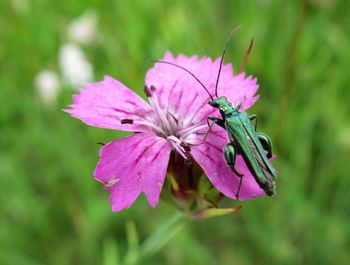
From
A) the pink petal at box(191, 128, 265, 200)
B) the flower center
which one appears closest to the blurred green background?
the flower center

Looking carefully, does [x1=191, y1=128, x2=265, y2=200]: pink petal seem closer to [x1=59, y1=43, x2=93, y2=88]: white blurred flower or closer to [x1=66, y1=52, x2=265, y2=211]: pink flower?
[x1=66, y1=52, x2=265, y2=211]: pink flower

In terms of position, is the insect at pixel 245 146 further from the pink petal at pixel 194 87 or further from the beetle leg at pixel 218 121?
the pink petal at pixel 194 87

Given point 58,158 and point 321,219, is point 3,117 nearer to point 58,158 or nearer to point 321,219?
point 58,158

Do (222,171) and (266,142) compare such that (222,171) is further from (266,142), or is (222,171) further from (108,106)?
(108,106)

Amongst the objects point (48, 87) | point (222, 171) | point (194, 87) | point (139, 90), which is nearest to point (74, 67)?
point (48, 87)

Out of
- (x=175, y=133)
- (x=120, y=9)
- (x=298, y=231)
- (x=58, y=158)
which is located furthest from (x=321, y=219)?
(x=120, y=9)

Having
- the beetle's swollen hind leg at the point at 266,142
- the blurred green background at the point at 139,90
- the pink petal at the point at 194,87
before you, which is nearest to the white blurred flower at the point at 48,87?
the blurred green background at the point at 139,90
